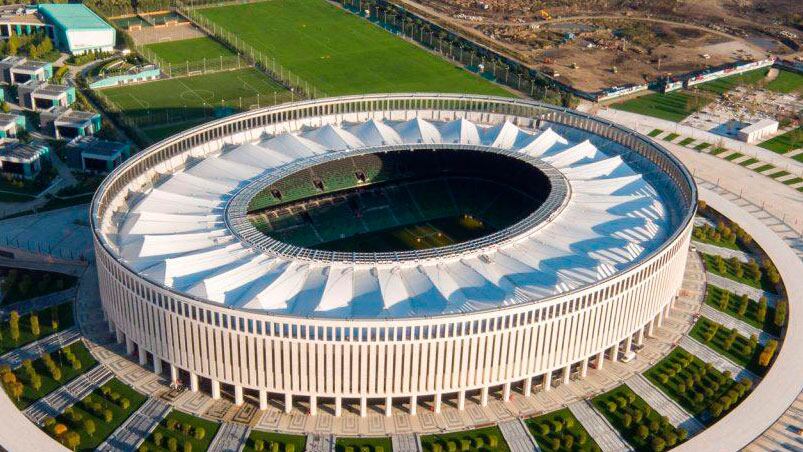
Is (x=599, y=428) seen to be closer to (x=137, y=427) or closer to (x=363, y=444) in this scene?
(x=363, y=444)

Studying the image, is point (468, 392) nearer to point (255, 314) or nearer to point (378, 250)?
point (255, 314)

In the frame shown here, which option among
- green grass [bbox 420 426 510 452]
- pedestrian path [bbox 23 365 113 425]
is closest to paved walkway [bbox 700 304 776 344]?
green grass [bbox 420 426 510 452]

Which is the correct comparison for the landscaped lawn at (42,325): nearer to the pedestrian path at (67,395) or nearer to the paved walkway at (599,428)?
the pedestrian path at (67,395)

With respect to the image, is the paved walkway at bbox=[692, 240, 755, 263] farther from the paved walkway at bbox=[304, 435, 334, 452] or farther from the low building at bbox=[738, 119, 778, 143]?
the paved walkway at bbox=[304, 435, 334, 452]

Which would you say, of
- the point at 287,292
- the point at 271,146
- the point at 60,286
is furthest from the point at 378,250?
the point at 60,286

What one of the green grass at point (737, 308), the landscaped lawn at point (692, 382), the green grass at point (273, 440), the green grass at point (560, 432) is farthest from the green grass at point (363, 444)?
the green grass at point (737, 308)
